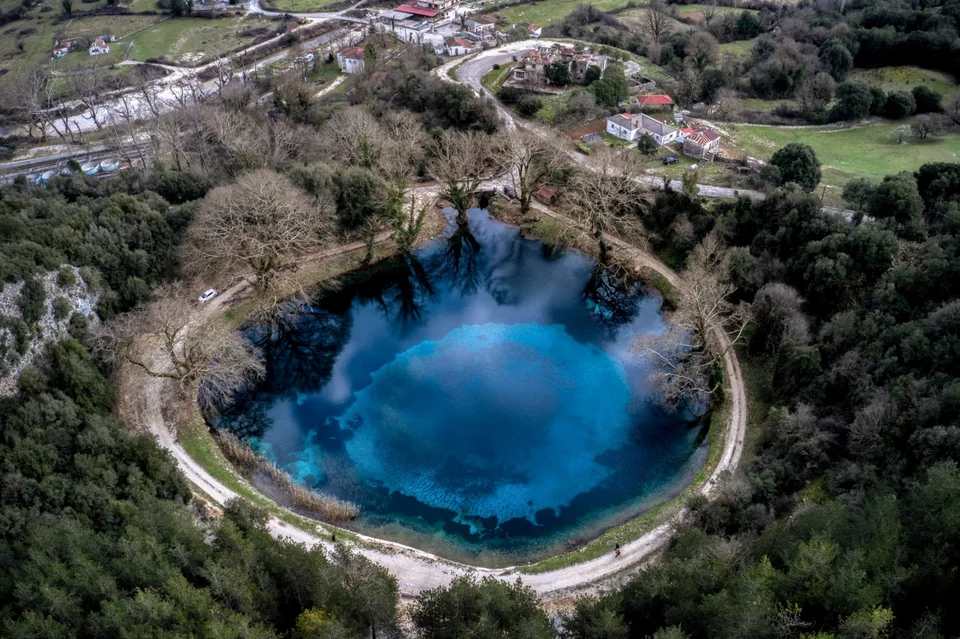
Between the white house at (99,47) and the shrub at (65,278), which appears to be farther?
the white house at (99,47)

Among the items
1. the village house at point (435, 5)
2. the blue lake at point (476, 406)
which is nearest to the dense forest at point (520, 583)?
the blue lake at point (476, 406)

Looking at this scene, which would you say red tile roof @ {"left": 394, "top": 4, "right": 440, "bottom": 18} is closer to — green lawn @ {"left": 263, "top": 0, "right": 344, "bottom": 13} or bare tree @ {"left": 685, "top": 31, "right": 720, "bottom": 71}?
green lawn @ {"left": 263, "top": 0, "right": 344, "bottom": 13}

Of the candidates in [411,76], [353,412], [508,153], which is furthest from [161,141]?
[353,412]

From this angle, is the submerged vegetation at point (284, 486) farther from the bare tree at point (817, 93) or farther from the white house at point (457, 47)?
the white house at point (457, 47)

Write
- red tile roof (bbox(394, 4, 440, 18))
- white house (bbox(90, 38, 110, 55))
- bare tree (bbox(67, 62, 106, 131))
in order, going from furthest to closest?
red tile roof (bbox(394, 4, 440, 18))
white house (bbox(90, 38, 110, 55))
bare tree (bbox(67, 62, 106, 131))

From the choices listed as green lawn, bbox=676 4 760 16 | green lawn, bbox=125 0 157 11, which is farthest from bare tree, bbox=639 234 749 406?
green lawn, bbox=125 0 157 11

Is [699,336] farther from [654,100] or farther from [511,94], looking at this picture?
[511,94]

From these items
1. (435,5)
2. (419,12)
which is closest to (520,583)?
(419,12)
